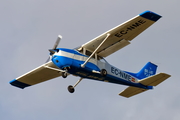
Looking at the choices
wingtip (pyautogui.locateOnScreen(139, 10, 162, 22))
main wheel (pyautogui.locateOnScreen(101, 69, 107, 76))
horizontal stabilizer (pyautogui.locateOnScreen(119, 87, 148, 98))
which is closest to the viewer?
wingtip (pyautogui.locateOnScreen(139, 10, 162, 22))

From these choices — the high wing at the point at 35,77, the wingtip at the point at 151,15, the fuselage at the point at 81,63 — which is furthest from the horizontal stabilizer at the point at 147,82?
the high wing at the point at 35,77

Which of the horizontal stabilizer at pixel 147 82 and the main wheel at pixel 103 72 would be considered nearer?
the main wheel at pixel 103 72

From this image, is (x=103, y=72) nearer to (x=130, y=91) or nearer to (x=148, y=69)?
(x=130, y=91)

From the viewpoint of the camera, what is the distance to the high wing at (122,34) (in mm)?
19334

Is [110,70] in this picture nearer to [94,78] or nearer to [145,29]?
[94,78]

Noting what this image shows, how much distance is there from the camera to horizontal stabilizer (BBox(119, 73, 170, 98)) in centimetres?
2127

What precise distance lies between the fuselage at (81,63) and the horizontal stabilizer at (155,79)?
1471 millimetres

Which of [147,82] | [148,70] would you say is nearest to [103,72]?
[147,82]

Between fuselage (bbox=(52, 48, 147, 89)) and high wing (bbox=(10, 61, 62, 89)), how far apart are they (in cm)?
283

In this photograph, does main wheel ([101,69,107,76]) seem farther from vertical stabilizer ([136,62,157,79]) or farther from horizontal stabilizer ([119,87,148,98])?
vertical stabilizer ([136,62,157,79])

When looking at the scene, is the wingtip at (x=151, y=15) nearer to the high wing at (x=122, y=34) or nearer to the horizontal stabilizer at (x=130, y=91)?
the high wing at (x=122, y=34)

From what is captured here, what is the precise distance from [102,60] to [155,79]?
3.12 meters

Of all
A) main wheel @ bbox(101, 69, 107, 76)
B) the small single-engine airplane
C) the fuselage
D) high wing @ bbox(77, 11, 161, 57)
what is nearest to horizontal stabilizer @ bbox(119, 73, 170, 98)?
the small single-engine airplane

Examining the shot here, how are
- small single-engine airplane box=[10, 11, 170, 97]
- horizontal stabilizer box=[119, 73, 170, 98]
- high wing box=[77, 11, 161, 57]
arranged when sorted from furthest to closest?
horizontal stabilizer box=[119, 73, 170, 98] → small single-engine airplane box=[10, 11, 170, 97] → high wing box=[77, 11, 161, 57]
